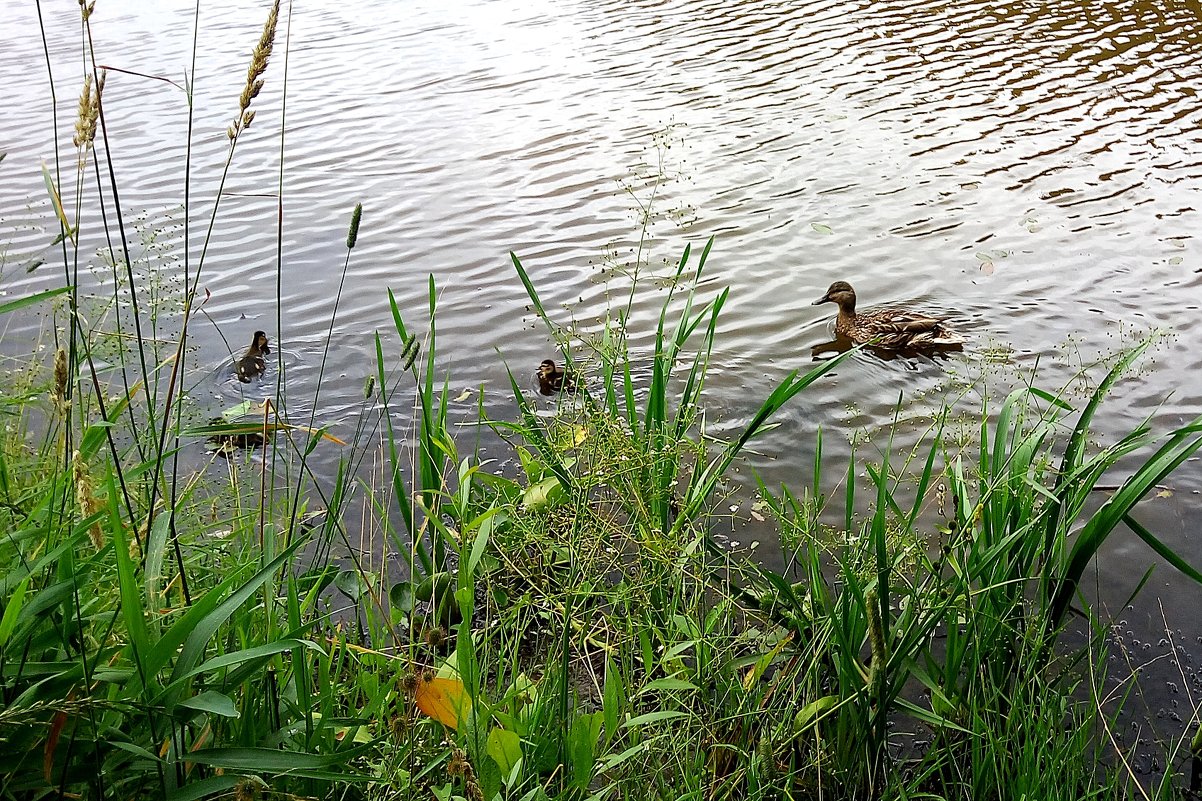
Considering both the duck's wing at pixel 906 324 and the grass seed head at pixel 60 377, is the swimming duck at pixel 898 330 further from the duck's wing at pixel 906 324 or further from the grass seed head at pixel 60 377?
the grass seed head at pixel 60 377

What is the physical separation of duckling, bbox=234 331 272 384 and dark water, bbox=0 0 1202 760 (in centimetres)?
22

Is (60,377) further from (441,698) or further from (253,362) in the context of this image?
(253,362)

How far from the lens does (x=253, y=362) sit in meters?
5.41

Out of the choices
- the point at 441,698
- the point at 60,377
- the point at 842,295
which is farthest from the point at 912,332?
the point at 60,377

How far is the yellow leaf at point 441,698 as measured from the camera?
7.01 feet

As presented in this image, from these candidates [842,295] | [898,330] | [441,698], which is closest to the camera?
[441,698]

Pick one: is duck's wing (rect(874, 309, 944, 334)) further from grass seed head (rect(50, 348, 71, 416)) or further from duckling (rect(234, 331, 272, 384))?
grass seed head (rect(50, 348, 71, 416))

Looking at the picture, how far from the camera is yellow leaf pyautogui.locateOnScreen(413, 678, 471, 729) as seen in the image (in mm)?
2137

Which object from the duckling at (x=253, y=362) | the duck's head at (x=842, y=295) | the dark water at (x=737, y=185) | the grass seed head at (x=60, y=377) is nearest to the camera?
the grass seed head at (x=60, y=377)

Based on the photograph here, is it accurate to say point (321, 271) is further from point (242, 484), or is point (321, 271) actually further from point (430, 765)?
point (430, 765)

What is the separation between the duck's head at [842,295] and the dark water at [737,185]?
0.20m

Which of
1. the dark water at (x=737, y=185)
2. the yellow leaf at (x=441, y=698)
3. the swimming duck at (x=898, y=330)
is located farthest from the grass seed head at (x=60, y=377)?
the swimming duck at (x=898, y=330)

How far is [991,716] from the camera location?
9.14 feet

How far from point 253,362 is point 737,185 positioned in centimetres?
424
